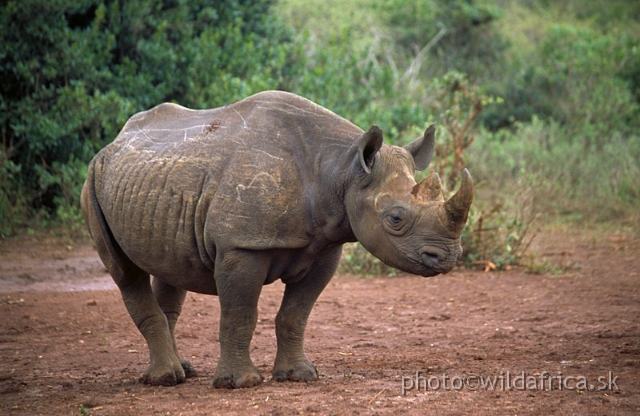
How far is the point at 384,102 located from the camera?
16.3m

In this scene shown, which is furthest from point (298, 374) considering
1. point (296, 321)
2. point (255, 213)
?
point (255, 213)

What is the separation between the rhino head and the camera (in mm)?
4887

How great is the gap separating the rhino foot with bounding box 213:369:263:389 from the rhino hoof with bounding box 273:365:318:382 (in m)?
0.22

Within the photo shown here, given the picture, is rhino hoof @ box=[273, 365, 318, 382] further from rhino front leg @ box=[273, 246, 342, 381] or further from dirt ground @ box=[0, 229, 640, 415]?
dirt ground @ box=[0, 229, 640, 415]

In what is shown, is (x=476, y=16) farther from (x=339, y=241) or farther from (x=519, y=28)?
(x=339, y=241)

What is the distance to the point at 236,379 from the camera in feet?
18.2

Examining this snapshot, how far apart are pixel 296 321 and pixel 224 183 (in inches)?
45.1

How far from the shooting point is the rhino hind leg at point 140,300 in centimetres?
592

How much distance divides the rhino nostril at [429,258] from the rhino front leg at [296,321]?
Result: 98cm

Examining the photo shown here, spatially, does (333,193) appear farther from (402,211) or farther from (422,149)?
(422,149)

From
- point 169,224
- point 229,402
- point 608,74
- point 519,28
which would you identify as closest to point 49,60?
point 169,224

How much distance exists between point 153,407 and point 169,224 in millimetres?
1184

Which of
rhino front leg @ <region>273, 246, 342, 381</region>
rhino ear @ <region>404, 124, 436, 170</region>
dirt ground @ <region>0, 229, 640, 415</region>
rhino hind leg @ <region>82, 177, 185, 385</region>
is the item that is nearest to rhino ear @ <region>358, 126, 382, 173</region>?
rhino ear @ <region>404, 124, 436, 170</region>

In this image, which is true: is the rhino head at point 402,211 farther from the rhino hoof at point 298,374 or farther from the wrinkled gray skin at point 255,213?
the rhino hoof at point 298,374
